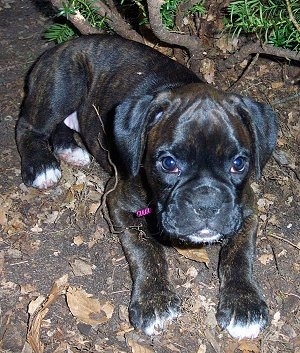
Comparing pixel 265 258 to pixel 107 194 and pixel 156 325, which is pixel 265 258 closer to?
pixel 156 325

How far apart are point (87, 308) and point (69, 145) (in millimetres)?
1833

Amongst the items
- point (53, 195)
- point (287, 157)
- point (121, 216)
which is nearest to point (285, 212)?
point (287, 157)

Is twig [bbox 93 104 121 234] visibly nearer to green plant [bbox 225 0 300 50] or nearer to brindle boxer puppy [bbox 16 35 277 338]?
brindle boxer puppy [bbox 16 35 277 338]

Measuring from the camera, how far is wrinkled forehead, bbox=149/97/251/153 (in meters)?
4.38

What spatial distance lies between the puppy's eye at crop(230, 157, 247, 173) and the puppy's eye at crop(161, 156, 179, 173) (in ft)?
1.27

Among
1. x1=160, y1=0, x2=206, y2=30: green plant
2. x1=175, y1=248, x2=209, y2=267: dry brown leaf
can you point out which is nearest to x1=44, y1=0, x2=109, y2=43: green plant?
x1=160, y1=0, x2=206, y2=30: green plant

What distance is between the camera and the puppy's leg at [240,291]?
4.86 m

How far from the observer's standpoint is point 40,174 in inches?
238

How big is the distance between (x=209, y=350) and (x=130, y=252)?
0.98 meters

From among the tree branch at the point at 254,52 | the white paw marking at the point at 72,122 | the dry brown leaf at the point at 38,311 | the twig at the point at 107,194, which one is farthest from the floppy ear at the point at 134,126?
the tree branch at the point at 254,52

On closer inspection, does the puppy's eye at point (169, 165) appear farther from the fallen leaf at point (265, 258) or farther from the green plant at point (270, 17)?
the green plant at point (270, 17)

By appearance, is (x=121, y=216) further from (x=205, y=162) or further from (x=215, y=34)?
(x=215, y=34)

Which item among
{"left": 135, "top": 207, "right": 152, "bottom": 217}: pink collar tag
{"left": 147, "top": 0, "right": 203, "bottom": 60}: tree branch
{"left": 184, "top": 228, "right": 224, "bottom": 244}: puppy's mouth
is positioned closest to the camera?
{"left": 184, "top": 228, "right": 224, "bottom": 244}: puppy's mouth

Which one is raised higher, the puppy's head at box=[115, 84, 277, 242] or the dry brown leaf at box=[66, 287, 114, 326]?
the puppy's head at box=[115, 84, 277, 242]
